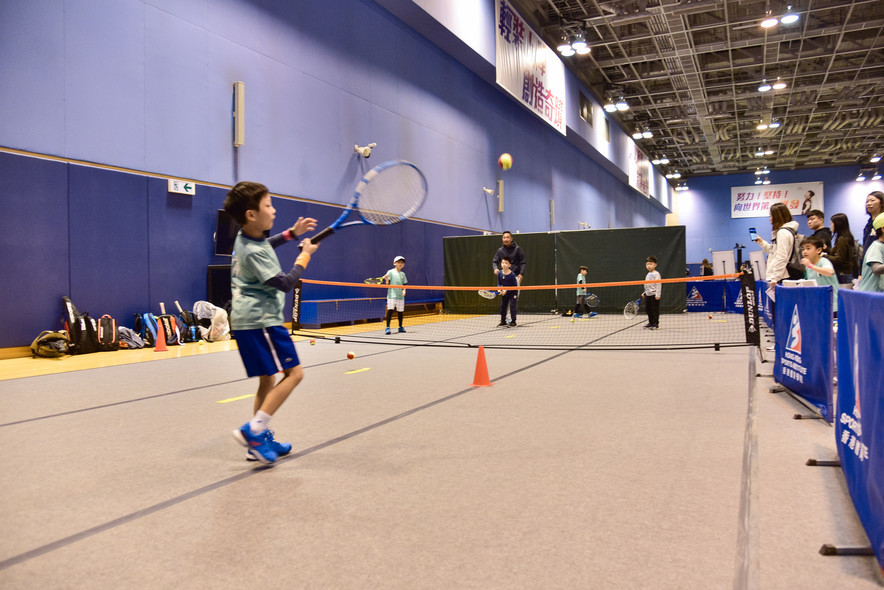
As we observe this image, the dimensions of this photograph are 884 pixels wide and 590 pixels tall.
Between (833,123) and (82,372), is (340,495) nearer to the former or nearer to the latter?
(82,372)

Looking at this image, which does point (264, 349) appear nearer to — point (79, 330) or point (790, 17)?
point (79, 330)

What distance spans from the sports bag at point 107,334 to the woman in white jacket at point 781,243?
9511 mm

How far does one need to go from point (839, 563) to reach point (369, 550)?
1.77 m

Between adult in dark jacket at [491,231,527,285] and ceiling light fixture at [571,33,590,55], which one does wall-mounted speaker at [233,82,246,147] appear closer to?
adult in dark jacket at [491,231,527,285]

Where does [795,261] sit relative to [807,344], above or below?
above

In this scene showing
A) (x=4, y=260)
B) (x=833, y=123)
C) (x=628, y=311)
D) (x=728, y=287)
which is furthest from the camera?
(x=833, y=123)

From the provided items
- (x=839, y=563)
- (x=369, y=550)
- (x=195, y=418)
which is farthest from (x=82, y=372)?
(x=839, y=563)

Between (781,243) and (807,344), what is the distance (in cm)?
232

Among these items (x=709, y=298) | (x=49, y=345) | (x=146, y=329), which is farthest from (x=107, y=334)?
(x=709, y=298)

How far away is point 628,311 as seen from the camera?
51.7ft

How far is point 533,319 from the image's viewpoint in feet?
52.4

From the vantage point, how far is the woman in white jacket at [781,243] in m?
6.72

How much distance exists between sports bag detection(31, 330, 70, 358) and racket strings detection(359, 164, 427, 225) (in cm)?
548

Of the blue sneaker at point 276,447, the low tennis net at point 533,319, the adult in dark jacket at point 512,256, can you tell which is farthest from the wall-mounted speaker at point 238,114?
the blue sneaker at point 276,447
